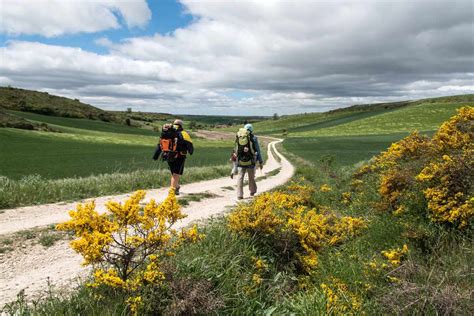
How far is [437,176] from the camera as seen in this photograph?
6.73 m

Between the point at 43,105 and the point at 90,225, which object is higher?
the point at 43,105

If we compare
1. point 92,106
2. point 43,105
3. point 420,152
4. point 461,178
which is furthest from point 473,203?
point 92,106

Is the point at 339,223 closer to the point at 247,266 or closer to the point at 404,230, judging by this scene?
the point at 404,230

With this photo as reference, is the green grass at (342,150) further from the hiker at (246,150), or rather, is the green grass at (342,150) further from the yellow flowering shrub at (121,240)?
the yellow flowering shrub at (121,240)

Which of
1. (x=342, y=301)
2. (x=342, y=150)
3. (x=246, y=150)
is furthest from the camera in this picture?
(x=342, y=150)

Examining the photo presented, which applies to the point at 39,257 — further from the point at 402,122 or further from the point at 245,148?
the point at 402,122

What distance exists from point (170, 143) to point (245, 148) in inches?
109

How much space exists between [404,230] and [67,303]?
584 cm

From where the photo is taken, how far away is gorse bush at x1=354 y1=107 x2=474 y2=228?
603 cm

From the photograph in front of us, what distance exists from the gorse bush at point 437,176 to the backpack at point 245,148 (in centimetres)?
440

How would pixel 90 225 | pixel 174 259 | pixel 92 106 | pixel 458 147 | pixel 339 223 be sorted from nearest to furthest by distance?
1. pixel 90 225
2. pixel 174 259
3. pixel 339 223
4. pixel 458 147
5. pixel 92 106

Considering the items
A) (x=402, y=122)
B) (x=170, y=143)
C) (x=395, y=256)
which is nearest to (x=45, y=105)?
(x=170, y=143)

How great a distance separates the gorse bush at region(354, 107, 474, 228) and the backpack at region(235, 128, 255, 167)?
4400 mm

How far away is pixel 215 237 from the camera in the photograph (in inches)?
217
